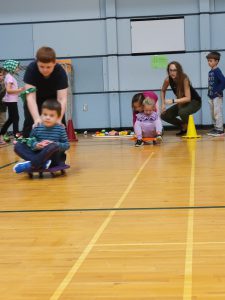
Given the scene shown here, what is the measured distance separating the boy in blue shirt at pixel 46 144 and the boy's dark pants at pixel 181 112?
10.9 feet

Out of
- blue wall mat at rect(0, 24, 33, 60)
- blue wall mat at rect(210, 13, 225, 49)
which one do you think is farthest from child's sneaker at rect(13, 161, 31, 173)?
blue wall mat at rect(210, 13, 225, 49)

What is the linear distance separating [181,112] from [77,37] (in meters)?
2.41

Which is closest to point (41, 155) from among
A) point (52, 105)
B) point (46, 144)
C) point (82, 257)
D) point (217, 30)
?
point (46, 144)

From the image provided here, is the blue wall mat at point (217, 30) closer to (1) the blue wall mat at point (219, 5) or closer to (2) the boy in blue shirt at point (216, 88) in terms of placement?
(1) the blue wall mat at point (219, 5)

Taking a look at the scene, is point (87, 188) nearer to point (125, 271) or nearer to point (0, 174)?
point (0, 174)

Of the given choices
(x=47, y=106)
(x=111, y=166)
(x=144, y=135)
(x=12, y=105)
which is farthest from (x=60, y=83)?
(x=12, y=105)

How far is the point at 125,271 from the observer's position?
153 cm

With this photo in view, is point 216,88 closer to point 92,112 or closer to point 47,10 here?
point 92,112

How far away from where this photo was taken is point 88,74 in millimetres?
8062

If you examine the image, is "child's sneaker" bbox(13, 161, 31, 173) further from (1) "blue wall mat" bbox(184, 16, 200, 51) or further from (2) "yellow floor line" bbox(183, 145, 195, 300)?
(1) "blue wall mat" bbox(184, 16, 200, 51)

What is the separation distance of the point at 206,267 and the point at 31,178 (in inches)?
84.3

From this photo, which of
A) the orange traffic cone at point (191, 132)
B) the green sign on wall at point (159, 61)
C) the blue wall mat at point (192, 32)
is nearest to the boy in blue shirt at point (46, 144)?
the orange traffic cone at point (191, 132)

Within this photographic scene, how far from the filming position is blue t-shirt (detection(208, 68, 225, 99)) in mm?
6508

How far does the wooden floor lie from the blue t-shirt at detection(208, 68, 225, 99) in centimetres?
309
